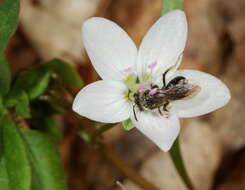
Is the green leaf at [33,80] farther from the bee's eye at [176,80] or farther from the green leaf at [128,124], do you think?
the bee's eye at [176,80]

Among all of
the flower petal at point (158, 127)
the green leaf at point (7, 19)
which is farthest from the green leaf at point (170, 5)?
the green leaf at point (7, 19)

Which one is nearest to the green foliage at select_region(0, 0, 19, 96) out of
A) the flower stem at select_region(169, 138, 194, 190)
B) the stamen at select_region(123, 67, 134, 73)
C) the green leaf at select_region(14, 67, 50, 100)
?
the green leaf at select_region(14, 67, 50, 100)

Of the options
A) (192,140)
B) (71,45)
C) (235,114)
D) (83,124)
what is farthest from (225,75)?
(83,124)

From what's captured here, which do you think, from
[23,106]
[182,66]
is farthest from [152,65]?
[182,66]

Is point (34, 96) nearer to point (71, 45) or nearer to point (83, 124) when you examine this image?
point (83, 124)

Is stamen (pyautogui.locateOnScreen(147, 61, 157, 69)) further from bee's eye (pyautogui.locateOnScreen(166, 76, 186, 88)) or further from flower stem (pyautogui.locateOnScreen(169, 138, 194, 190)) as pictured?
flower stem (pyautogui.locateOnScreen(169, 138, 194, 190))

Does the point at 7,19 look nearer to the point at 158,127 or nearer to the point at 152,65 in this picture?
the point at 152,65

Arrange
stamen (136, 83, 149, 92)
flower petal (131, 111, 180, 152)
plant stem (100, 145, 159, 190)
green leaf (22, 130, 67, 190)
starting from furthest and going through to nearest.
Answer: plant stem (100, 145, 159, 190) < green leaf (22, 130, 67, 190) < stamen (136, 83, 149, 92) < flower petal (131, 111, 180, 152)

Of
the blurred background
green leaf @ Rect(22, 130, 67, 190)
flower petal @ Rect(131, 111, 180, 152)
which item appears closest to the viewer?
flower petal @ Rect(131, 111, 180, 152)
